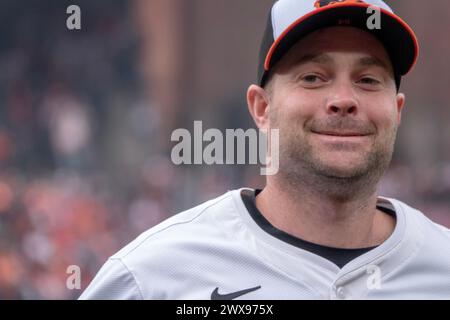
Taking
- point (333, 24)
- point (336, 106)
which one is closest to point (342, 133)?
point (336, 106)

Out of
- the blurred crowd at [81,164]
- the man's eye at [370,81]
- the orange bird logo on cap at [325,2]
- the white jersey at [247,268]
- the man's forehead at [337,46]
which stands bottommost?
the blurred crowd at [81,164]

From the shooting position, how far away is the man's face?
2.18 meters

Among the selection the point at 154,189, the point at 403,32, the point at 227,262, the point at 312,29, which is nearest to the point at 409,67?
the point at 403,32

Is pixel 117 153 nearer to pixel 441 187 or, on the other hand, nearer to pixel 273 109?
pixel 441 187

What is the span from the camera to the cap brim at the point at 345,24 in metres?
2.27

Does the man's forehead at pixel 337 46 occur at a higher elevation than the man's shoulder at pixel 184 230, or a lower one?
higher

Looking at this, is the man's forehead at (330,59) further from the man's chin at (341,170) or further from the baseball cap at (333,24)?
the man's chin at (341,170)

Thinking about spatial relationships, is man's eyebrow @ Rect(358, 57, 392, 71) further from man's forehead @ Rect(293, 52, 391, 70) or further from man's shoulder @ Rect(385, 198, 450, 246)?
man's shoulder @ Rect(385, 198, 450, 246)

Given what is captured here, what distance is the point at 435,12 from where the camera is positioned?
46.8ft

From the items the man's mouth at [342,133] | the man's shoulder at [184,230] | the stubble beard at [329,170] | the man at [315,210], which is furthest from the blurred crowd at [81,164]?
the man's mouth at [342,133]

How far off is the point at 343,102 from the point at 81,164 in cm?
889

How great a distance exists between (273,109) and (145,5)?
12434 mm

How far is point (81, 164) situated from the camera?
10820mm

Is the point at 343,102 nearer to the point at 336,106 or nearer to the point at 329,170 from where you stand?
the point at 336,106
